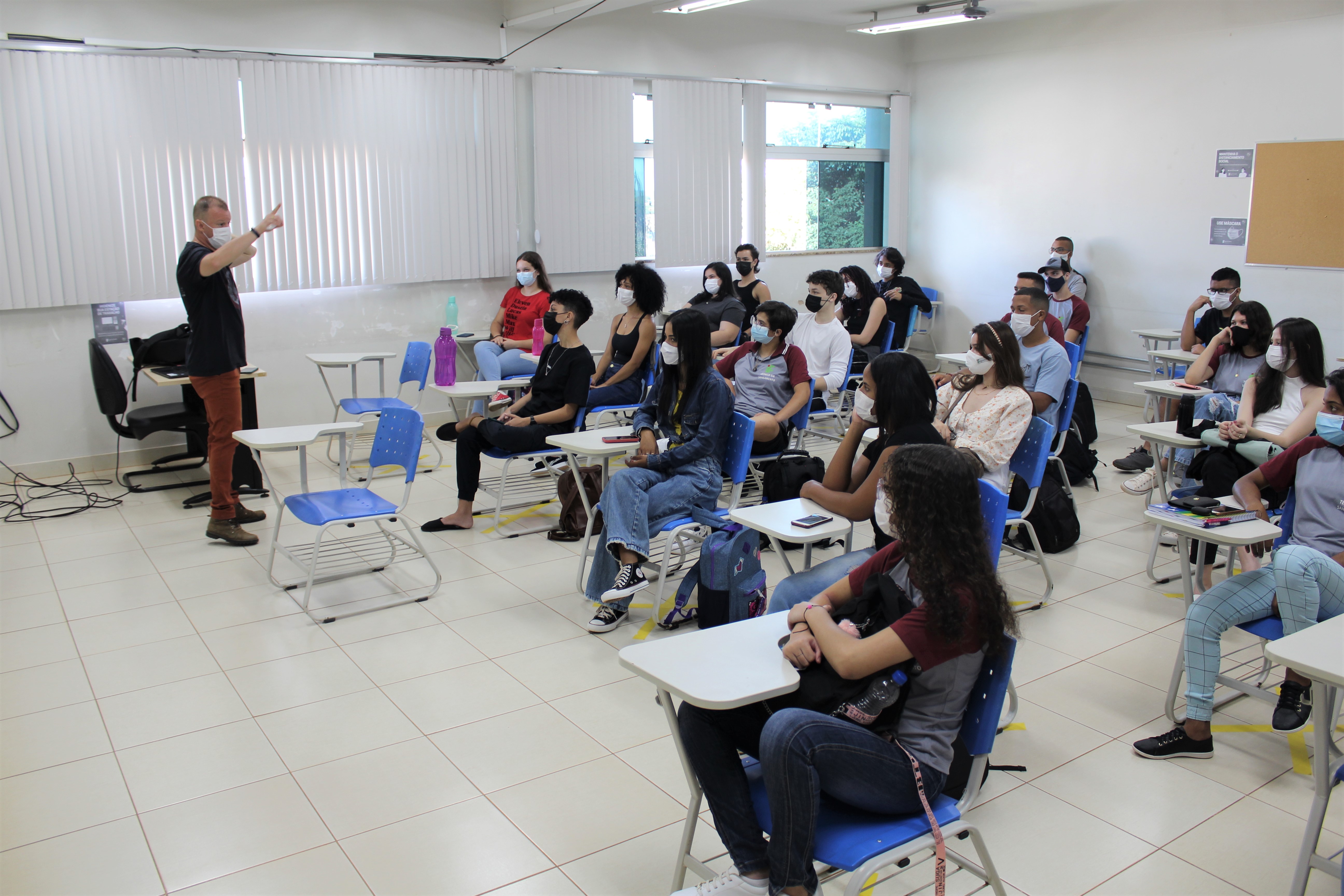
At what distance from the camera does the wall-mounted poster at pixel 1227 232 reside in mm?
7809

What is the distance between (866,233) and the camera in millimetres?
10664

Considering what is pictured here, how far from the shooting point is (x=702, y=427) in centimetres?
419

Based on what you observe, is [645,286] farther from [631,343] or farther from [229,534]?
[229,534]

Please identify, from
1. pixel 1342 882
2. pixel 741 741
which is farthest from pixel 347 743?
pixel 1342 882

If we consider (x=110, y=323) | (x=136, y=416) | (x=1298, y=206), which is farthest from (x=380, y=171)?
(x=1298, y=206)

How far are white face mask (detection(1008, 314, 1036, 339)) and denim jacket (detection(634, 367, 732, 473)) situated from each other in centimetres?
166

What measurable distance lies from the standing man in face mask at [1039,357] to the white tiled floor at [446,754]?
2.72 feet

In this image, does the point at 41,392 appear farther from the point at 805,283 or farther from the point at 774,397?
the point at 805,283

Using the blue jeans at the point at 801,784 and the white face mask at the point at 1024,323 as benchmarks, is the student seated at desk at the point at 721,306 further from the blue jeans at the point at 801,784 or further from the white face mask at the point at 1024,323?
the blue jeans at the point at 801,784

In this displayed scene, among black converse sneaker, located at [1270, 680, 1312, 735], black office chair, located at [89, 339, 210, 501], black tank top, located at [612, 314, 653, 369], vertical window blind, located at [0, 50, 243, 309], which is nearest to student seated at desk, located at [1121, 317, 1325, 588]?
black converse sneaker, located at [1270, 680, 1312, 735]

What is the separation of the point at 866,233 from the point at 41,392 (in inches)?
306

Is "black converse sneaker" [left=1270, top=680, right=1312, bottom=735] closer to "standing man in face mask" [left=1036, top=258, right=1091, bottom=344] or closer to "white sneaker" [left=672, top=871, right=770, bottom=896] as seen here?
"white sneaker" [left=672, top=871, right=770, bottom=896]

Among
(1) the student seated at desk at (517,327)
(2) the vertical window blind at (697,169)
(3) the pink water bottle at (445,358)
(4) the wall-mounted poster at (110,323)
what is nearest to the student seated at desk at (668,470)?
(1) the student seated at desk at (517,327)

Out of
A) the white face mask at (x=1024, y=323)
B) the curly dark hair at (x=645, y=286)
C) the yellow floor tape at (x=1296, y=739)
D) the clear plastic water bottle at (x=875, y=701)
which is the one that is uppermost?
the curly dark hair at (x=645, y=286)
